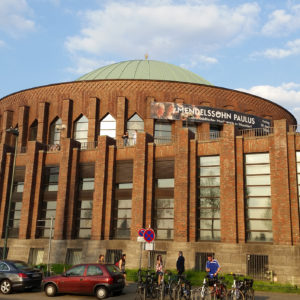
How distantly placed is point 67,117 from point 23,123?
5494 millimetres

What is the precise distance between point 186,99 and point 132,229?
1463 centimetres

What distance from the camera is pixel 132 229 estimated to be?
28.5 meters

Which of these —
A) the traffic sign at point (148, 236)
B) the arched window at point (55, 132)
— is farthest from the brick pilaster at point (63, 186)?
the traffic sign at point (148, 236)

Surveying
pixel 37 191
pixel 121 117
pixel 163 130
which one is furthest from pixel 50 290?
pixel 163 130

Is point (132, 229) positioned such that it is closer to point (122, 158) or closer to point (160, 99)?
point (122, 158)

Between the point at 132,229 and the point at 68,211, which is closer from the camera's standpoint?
the point at 132,229

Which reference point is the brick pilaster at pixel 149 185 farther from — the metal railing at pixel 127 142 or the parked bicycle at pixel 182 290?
the parked bicycle at pixel 182 290

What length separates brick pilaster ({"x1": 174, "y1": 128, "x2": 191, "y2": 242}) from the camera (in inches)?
1065

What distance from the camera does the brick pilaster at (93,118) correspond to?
35.8 metres

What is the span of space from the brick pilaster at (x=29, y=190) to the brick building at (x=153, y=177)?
0.31 ft

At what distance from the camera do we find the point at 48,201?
32.7 metres

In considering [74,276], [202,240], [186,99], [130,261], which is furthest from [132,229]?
[186,99]

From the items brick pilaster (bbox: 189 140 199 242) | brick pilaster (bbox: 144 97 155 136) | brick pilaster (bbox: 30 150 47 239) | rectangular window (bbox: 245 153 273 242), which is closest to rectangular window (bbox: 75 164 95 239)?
brick pilaster (bbox: 30 150 47 239)

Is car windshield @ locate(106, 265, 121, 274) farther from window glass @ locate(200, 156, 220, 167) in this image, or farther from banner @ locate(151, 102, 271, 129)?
banner @ locate(151, 102, 271, 129)
